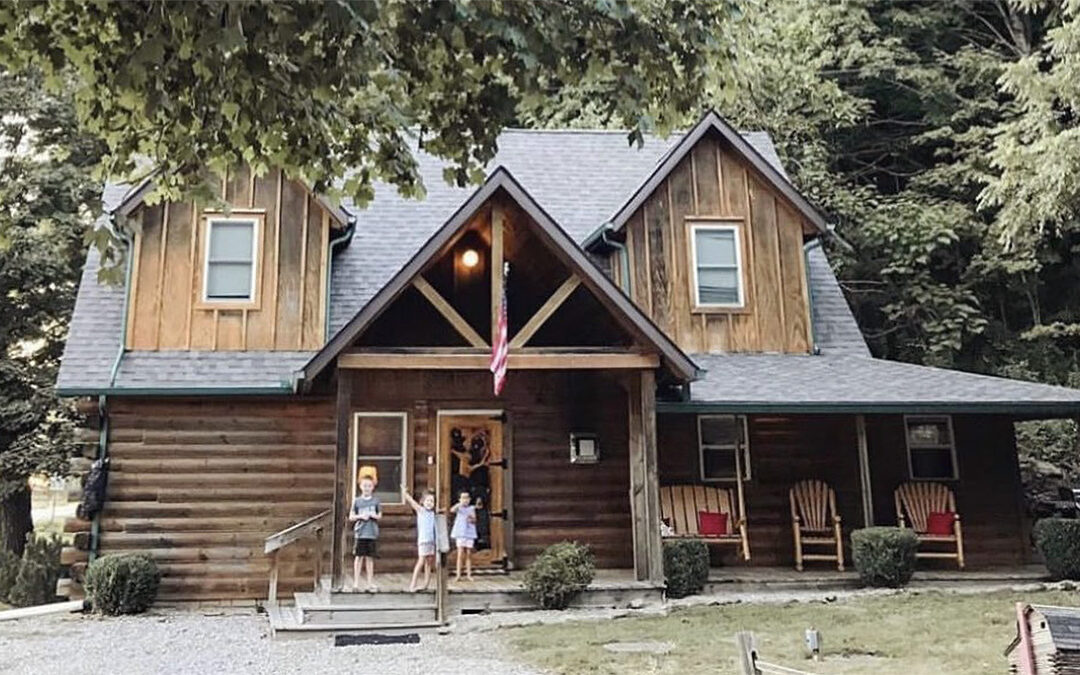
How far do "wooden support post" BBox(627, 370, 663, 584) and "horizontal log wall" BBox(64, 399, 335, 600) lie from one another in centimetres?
401

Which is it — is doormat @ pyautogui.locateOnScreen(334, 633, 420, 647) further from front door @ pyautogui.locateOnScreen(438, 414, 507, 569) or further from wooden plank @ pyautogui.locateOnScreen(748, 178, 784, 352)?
wooden plank @ pyautogui.locateOnScreen(748, 178, 784, 352)

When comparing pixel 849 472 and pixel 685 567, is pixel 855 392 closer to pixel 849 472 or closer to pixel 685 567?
pixel 849 472

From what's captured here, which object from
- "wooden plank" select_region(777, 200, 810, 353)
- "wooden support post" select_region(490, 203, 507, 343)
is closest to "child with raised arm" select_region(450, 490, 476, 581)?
"wooden support post" select_region(490, 203, 507, 343)

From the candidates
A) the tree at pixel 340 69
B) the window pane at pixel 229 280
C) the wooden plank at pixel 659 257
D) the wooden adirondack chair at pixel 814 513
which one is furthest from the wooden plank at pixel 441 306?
the wooden adirondack chair at pixel 814 513

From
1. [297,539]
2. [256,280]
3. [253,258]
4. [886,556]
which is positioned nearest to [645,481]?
[886,556]

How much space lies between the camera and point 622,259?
13195 millimetres

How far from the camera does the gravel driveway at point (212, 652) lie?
722 cm

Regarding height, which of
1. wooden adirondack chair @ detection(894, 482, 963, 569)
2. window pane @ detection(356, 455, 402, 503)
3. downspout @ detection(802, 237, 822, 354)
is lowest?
wooden adirondack chair @ detection(894, 482, 963, 569)

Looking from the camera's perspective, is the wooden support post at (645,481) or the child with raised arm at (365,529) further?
the wooden support post at (645,481)

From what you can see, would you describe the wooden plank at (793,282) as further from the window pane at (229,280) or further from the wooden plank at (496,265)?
the window pane at (229,280)

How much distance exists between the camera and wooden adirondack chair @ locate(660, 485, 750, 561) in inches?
455

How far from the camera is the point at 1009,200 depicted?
1323 cm

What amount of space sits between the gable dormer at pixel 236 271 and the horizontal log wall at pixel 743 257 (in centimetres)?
466

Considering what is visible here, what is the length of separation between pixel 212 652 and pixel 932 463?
10045 mm
